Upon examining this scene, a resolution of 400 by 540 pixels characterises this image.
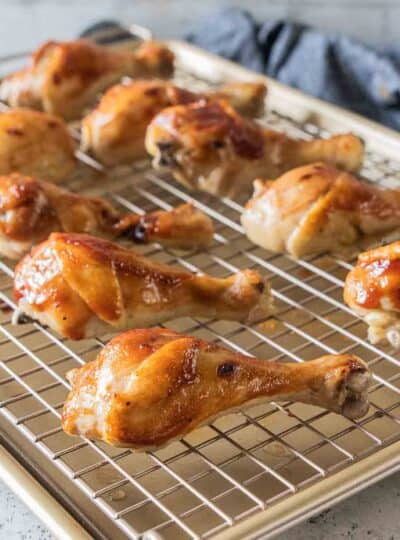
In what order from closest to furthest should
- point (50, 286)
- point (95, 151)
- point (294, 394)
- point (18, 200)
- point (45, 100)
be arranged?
point (294, 394) < point (50, 286) < point (18, 200) < point (95, 151) < point (45, 100)

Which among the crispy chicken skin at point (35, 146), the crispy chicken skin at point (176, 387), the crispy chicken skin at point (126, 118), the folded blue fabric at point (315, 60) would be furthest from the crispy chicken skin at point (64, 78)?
the crispy chicken skin at point (176, 387)

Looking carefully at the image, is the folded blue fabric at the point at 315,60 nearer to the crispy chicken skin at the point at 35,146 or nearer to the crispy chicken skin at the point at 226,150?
the crispy chicken skin at the point at 226,150

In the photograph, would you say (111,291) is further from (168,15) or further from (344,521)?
(168,15)

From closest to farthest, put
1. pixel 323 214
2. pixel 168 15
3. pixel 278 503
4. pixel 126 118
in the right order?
pixel 278 503 < pixel 323 214 < pixel 126 118 < pixel 168 15

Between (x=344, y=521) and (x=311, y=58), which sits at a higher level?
(x=311, y=58)

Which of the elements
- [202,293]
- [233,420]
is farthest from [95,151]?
[233,420]

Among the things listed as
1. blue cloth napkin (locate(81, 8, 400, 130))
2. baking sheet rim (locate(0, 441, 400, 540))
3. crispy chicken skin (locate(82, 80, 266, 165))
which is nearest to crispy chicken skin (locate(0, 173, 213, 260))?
crispy chicken skin (locate(82, 80, 266, 165))

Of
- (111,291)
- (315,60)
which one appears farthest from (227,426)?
(315,60)

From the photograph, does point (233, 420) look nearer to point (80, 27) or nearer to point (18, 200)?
point (18, 200)
